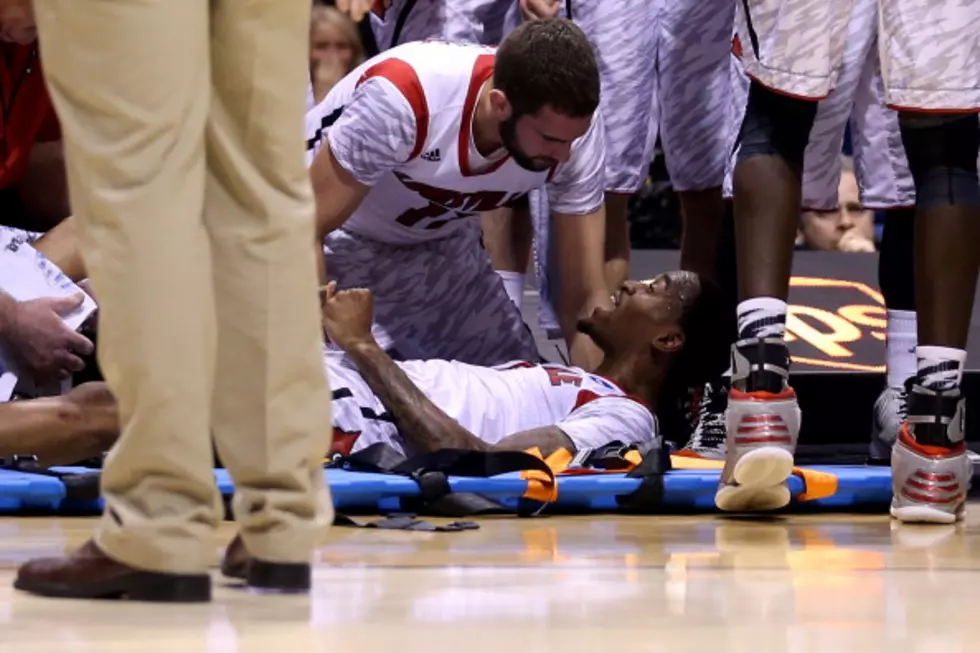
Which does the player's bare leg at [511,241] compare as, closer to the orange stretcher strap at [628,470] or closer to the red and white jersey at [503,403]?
the red and white jersey at [503,403]

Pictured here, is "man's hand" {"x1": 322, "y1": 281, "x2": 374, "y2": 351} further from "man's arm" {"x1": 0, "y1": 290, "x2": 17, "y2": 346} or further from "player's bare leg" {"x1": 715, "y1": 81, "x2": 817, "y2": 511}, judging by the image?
"player's bare leg" {"x1": 715, "y1": 81, "x2": 817, "y2": 511}

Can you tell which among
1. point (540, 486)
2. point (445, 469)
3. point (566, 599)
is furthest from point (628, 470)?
point (566, 599)

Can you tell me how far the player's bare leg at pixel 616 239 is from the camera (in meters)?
4.23

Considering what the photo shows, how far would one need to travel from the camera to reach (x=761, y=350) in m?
2.77

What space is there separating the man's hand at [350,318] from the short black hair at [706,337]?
2.35 ft

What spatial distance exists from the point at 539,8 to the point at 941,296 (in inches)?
62.0

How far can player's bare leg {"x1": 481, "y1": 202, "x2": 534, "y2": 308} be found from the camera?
4445mm

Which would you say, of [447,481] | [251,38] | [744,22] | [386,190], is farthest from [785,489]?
[251,38]

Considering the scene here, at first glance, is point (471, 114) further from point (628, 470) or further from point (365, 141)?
point (628, 470)

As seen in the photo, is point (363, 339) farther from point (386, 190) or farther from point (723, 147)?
point (723, 147)

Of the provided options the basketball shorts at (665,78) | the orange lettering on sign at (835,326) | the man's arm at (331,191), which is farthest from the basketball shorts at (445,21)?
the orange lettering on sign at (835,326)

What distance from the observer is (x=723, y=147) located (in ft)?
13.5

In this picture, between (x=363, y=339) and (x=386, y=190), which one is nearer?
(x=363, y=339)

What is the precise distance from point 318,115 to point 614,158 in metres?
0.80
